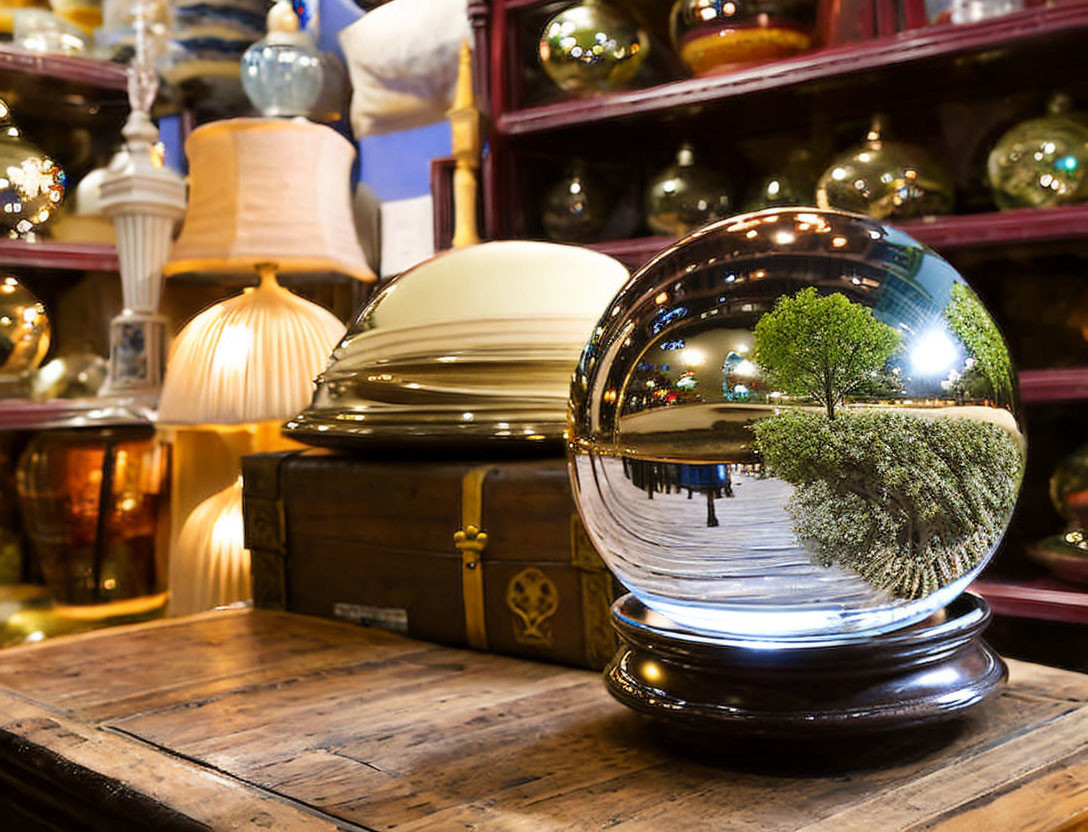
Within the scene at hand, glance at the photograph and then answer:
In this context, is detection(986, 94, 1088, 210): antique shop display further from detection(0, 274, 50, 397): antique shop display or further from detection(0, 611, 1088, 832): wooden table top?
detection(0, 274, 50, 397): antique shop display

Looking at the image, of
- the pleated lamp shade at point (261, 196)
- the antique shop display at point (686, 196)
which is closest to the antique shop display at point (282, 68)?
the pleated lamp shade at point (261, 196)

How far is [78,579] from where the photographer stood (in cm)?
273

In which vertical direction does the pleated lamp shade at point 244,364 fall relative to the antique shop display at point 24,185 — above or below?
below

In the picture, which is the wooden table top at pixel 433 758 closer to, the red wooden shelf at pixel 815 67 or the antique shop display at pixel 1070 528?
the antique shop display at pixel 1070 528

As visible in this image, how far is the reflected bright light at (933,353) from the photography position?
59 cm

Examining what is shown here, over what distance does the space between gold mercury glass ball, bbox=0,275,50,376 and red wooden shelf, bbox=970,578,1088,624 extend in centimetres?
217

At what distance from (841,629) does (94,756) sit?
461 mm

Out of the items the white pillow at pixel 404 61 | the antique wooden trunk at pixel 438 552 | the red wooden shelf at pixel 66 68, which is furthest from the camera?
the red wooden shelf at pixel 66 68

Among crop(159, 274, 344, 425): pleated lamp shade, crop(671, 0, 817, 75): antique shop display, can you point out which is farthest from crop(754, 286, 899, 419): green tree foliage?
crop(671, 0, 817, 75): antique shop display

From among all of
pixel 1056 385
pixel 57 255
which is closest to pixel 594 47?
pixel 1056 385

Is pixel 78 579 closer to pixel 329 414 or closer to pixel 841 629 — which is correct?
pixel 329 414

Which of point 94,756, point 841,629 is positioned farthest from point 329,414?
point 841,629

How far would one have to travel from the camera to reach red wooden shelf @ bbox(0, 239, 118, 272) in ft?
9.02

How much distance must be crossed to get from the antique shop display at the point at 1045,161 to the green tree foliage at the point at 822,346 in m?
1.44
